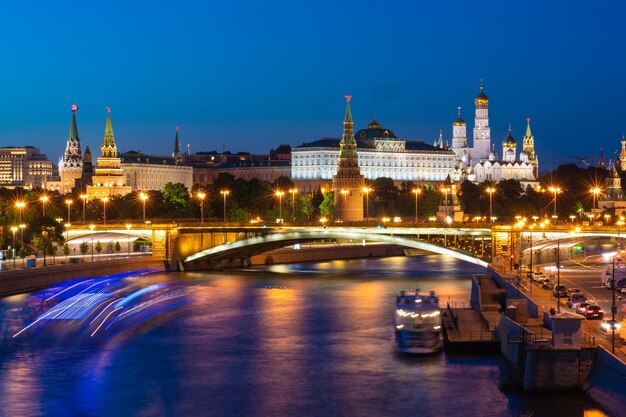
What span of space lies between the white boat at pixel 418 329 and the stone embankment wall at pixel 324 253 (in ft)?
119

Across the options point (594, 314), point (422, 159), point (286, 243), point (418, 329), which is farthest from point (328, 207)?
point (594, 314)

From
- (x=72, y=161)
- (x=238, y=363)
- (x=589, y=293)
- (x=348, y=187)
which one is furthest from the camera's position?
(x=72, y=161)

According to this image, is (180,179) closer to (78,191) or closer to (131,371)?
(78,191)

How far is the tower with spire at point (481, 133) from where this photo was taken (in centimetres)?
17912

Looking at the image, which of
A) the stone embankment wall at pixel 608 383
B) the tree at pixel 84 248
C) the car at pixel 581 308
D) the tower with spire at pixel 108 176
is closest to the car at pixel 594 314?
the car at pixel 581 308

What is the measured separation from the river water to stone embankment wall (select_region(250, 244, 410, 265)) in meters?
21.9

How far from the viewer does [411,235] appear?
69.4 metres

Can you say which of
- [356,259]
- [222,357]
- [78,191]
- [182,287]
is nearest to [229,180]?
[78,191]

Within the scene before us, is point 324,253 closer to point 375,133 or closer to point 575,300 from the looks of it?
point 575,300

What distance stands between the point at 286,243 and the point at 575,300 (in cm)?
3098

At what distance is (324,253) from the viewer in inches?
3297

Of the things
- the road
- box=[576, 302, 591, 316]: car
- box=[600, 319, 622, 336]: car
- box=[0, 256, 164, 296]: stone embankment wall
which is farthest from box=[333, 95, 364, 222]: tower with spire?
box=[600, 319, 622, 336]: car

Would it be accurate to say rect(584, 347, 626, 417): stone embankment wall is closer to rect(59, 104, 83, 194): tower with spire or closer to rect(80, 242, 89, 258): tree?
rect(80, 242, 89, 258): tree

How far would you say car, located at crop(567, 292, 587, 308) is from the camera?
38.7 m
